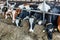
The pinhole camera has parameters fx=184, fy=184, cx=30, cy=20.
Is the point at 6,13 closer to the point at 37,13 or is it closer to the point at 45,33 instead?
the point at 37,13

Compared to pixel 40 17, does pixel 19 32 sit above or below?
below

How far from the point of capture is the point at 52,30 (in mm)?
2465

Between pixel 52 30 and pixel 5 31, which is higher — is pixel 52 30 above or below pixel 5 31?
above

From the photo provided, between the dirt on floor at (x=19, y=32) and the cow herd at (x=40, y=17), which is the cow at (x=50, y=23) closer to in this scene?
the cow herd at (x=40, y=17)

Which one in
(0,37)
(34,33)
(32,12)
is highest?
(32,12)

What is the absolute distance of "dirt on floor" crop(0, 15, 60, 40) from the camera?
2.68m

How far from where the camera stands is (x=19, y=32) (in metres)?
3.16

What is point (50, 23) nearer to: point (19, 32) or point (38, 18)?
point (38, 18)

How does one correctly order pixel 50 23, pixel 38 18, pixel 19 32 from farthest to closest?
1. pixel 19 32
2. pixel 38 18
3. pixel 50 23

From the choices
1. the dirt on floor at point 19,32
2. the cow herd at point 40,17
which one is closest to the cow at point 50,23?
the cow herd at point 40,17

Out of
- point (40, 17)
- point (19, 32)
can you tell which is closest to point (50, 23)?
point (40, 17)

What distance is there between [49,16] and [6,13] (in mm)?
1361

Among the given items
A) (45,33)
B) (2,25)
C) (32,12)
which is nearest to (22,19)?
(32,12)

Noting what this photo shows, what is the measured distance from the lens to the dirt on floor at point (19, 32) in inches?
106
